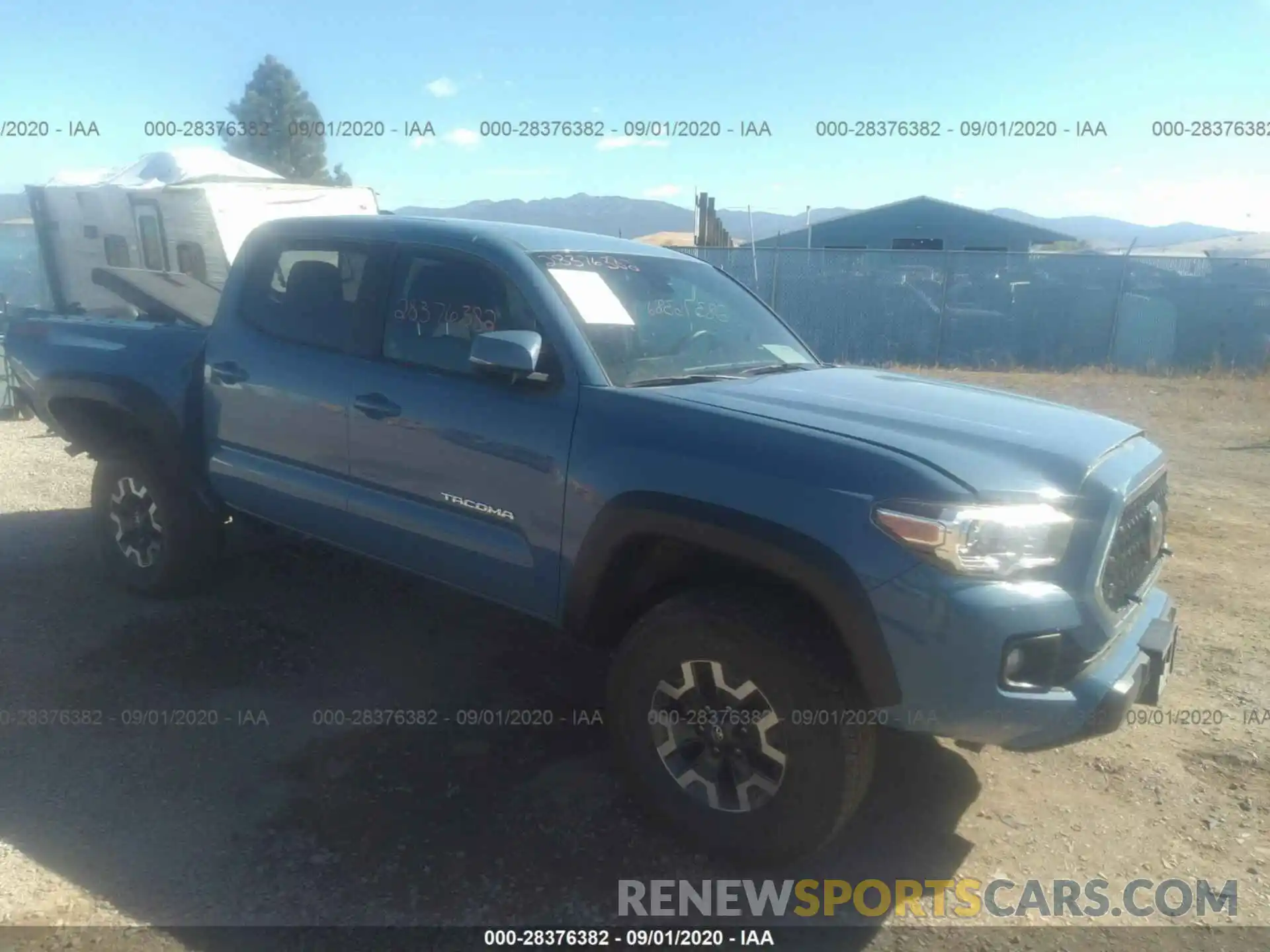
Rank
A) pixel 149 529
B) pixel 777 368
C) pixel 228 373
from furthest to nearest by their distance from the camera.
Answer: pixel 149 529 → pixel 228 373 → pixel 777 368

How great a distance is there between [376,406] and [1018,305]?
49.9 feet

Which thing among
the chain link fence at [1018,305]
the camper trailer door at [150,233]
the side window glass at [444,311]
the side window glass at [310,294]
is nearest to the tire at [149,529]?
the side window glass at [310,294]

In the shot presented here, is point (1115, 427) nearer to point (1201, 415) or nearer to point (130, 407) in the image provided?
point (130, 407)

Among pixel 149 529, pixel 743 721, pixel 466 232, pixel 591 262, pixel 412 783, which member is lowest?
pixel 412 783

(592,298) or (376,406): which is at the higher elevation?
(592,298)

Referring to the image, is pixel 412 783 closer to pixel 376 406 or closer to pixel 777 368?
pixel 376 406

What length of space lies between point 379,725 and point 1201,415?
11.4 meters

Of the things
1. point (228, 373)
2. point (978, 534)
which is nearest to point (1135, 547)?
point (978, 534)

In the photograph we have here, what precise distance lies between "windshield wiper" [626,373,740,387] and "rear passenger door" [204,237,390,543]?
125 centimetres

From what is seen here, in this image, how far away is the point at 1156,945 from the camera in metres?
2.83

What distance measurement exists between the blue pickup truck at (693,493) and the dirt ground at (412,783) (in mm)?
426

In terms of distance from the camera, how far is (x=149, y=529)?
4.95 m

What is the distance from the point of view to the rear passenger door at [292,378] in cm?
400

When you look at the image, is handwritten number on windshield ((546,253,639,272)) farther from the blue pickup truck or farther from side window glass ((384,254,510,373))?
side window glass ((384,254,510,373))
